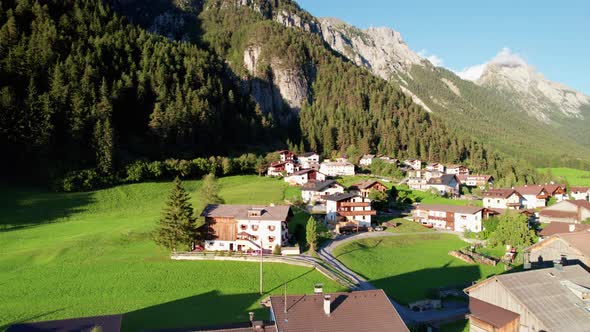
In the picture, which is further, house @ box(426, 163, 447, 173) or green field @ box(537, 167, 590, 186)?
green field @ box(537, 167, 590, 186)

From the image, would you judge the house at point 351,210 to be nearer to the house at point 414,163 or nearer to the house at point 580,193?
the house at point 580,193

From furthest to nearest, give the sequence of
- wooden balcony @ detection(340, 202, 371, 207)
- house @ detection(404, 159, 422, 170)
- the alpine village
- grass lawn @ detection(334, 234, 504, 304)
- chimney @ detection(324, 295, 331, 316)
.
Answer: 1. house @ detection(404, 159, 422, 170)
2. wooden balcony @ detection(340, 202, 371, 207)
3. grass lawn @ detection(334, 234, 504, 304)
4. the alpine village
5. chimney @ detection(324, 295, 331, 316)

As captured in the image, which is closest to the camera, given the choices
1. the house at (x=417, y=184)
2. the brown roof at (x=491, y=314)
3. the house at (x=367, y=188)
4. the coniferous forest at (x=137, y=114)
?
the brown roof at (x=491, y=314)

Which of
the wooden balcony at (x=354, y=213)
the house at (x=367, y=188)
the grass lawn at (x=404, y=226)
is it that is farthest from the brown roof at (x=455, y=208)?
the wooden balcony at (x=354, y=213)

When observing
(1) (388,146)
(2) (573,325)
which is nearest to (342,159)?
(1) (388,146)

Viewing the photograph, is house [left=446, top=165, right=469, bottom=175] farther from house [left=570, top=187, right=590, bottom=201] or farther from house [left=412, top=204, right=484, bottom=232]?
house [left=412, top=204, right=484, bottom=232]

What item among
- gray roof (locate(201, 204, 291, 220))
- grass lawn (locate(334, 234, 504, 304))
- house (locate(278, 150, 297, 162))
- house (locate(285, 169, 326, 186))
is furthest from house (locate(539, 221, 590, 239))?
house (locate(278, 150, 297, 162))

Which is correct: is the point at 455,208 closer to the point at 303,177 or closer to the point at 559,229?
the point at 559,229

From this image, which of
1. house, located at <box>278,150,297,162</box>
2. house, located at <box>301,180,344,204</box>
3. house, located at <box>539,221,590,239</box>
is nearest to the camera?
house, located at <box>539,221,590,239</box>
